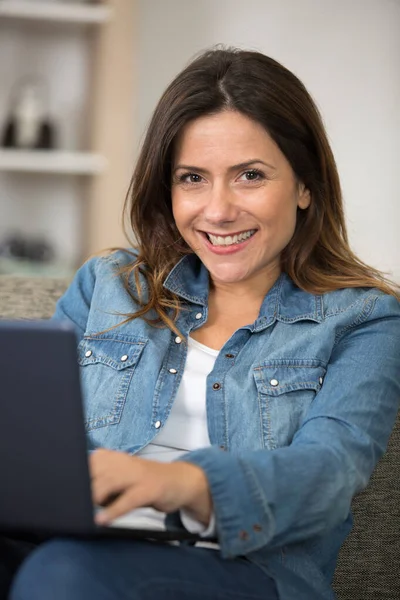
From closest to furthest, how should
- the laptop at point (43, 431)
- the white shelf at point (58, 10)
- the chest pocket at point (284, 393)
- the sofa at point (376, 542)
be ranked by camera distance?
the laptop at point (43, 431)
the chest pocket at point (284, 393)
the sofa at point (376, 542)
the white shelf at point (58, 10)

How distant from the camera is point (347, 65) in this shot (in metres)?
4.33

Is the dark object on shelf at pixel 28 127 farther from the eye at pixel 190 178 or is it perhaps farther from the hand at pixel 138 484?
the hand at pixel 138 484

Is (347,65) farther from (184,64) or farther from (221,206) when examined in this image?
(221,206)

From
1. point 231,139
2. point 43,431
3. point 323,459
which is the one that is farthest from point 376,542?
point 43,431

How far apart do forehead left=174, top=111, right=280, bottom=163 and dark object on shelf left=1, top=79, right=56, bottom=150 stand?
261 centimetres

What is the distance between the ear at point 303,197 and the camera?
1618 mm

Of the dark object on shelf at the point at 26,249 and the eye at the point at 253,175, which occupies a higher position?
the eye at the point at 253,175

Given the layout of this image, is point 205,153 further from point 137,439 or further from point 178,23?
point 178,23

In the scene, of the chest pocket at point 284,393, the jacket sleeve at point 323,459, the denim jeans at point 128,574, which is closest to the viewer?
the denim jeans at point 128,574

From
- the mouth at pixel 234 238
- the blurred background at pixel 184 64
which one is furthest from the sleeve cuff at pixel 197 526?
the blurred background at pixel 184 64

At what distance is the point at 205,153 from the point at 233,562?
653 millimetres

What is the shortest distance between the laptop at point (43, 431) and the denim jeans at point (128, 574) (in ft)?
0.15

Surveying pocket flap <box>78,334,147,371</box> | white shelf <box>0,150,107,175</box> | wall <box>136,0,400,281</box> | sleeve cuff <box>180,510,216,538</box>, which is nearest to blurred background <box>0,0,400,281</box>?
wall <box>136,0,400,281</box>

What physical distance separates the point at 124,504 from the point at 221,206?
24.5 inches
